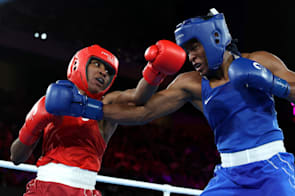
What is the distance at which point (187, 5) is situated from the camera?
667cm

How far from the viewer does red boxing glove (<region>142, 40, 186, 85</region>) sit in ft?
6.23

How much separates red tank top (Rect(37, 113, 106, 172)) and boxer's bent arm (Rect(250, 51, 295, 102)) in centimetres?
97

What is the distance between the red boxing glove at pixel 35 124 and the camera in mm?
1863

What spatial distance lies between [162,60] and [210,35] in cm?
28

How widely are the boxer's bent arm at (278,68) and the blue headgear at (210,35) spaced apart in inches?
7.7

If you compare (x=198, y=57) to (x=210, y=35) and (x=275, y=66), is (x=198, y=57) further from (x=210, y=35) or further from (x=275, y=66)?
(x=275, y=66)

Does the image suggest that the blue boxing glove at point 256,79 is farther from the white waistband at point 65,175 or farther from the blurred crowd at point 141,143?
the blurred crowd at point 141,143

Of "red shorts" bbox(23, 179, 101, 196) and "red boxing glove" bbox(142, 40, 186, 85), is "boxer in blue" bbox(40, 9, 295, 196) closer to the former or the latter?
"red boxing glove" bbox(142, 40, 186, 85)

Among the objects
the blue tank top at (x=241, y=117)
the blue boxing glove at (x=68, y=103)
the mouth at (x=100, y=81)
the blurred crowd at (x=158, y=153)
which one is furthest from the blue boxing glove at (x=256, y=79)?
the blurred crowd at (x=158, y=153)

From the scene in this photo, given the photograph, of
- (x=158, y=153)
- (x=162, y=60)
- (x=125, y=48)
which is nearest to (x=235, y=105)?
(x=162, y=60)

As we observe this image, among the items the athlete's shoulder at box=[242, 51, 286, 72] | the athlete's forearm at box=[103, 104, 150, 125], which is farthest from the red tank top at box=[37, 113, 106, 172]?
the athlete's shoulder at box=[242, 51, 286, 72]

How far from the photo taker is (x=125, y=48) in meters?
6.89

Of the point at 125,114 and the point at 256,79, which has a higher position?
the point at 256,79

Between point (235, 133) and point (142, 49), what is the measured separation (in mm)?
5422
